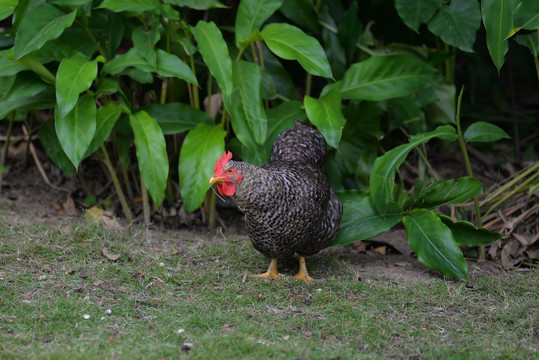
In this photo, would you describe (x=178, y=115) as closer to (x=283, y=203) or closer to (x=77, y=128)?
(x=77, y=128)

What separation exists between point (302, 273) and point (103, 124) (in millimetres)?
1658

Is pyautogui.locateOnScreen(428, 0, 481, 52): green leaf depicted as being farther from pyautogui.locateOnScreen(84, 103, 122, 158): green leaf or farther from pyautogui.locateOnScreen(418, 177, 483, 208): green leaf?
pyautogui.locateOnScreen(84, 103, 122, 158): green leaf

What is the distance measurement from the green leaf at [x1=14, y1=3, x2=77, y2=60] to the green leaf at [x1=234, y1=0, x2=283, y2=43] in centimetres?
113

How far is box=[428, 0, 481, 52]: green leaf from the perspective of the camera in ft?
14.6

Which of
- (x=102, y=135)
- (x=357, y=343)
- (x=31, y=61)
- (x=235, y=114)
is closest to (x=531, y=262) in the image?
(x=357, y=343)

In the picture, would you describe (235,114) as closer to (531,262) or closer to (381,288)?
(381,288)

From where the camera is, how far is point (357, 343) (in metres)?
2.90

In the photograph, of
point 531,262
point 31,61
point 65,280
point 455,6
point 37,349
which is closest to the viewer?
point 37,349

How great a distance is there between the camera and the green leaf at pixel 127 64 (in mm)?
3865

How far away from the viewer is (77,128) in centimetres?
375

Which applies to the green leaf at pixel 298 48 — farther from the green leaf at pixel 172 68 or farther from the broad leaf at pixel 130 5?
the broad leaf at pixel 130 5

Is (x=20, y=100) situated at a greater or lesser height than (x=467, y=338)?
greater

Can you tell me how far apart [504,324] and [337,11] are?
313 centimetres

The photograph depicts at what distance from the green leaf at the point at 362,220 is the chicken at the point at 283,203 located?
0.17 metres
